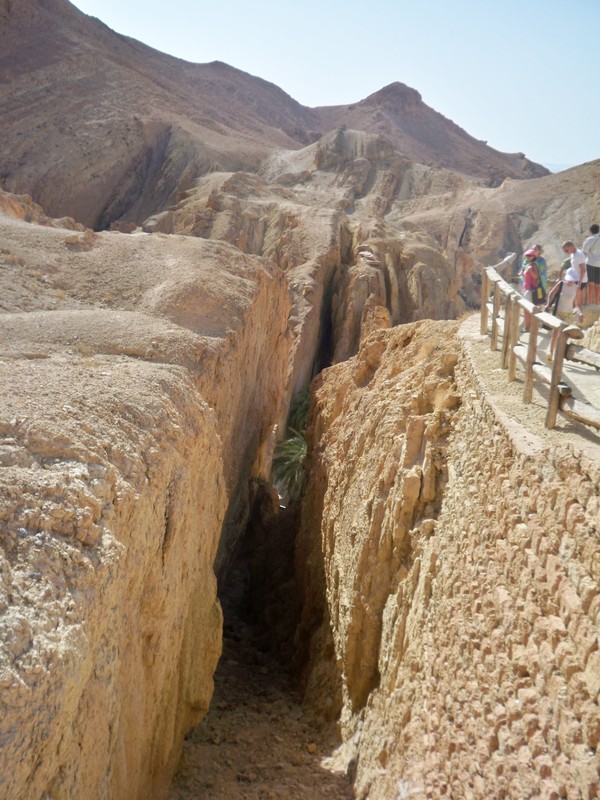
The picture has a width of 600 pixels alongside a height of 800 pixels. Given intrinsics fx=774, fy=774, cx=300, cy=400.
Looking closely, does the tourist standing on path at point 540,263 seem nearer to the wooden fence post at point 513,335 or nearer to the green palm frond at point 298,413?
the wooden fence post at point 513,335

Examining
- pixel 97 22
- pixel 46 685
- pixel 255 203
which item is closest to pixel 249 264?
pixel 46 685

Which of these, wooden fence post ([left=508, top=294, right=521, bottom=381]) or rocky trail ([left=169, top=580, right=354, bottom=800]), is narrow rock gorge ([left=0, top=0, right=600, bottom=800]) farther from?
wooden fence post ([left=508, top=294, right=521, bottom=381])

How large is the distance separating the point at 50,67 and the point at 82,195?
43.4 feet

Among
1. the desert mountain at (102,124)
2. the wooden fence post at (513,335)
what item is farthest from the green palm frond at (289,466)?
the desert mountain at (102,124)

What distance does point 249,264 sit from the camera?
15797mm

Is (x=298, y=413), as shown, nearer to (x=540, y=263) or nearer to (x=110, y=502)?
(x=540, y=263)

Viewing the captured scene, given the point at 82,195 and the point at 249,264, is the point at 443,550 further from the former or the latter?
the point at 82,195

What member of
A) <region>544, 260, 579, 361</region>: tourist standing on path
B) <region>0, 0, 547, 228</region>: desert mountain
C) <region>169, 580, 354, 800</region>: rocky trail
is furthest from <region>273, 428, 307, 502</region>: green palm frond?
<region>0, 0, 547, 228</region>: desert mountain

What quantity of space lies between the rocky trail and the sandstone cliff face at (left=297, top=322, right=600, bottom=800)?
0.37 metres

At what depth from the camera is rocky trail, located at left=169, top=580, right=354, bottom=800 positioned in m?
7.70

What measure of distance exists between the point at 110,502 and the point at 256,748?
15.2 ft

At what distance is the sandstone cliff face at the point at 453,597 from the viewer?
4.56m

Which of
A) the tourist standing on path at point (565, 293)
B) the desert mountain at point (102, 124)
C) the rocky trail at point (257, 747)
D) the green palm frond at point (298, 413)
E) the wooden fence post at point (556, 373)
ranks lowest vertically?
the rocky trail at point (257, 747)

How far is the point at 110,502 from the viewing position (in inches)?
228
